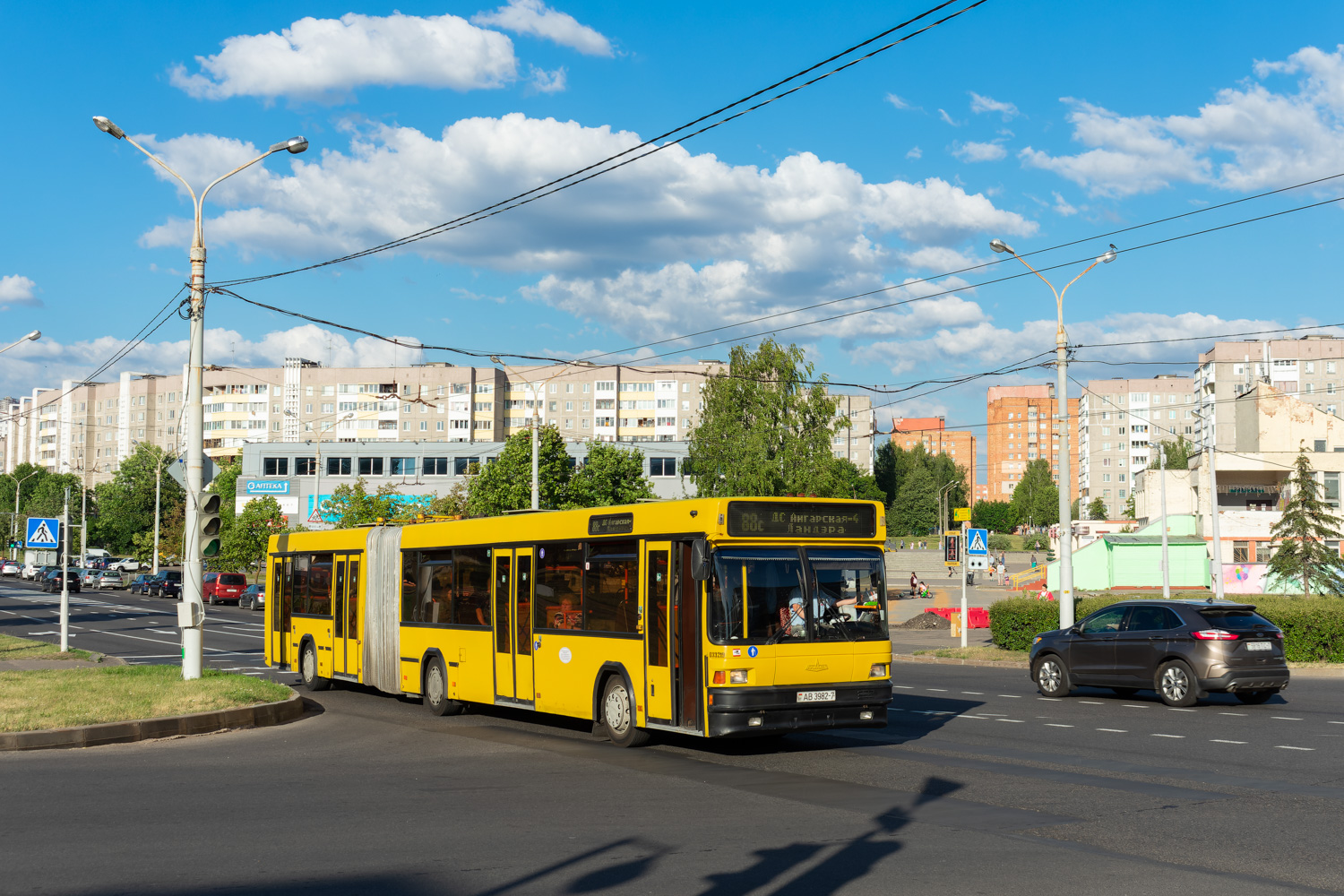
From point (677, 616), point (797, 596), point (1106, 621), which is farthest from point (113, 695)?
point (1106, 621)

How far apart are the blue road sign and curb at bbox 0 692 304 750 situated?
14577 millimetres

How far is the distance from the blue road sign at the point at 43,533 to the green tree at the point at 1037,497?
13961 cm

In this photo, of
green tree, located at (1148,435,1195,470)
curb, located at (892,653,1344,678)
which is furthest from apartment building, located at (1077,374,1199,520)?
curb, located at (892,653,1344,678)

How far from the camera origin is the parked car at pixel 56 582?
74.4 m

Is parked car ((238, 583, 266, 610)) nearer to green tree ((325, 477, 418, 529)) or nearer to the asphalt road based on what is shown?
green tree ((325, 477, 418, 529))

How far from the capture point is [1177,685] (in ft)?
57.6

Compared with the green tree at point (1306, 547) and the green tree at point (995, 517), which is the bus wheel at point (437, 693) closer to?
the green tree at point (1306, 547)

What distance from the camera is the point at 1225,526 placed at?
67.8 metres

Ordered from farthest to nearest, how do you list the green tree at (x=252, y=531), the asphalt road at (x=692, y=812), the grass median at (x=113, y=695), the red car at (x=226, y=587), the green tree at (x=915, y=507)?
the green tree at (x=915, y=507) < the green tree at (x=252, y=531) < the red car at (x=226, y=587) < the grass median at (x=113, y=695) < the asphalt road at (x=692, y=812)

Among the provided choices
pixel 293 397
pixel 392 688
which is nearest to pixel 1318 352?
pixel 293 397

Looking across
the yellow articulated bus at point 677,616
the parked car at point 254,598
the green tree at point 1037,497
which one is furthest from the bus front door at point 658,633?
the green tree at point 1037,497

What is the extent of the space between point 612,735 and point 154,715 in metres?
5.65

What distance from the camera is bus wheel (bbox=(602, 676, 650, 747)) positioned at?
13.2 metres

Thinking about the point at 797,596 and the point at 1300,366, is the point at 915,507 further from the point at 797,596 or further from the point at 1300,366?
the point at 797,596
